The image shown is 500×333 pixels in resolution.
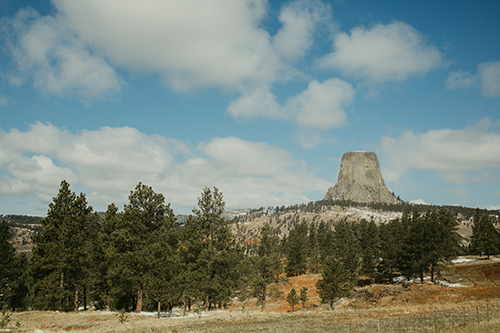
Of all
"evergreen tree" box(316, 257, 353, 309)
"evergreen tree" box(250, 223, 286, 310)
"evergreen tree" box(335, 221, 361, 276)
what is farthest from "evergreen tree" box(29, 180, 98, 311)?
"evergreen tree" box(335, 221, 361, 276)

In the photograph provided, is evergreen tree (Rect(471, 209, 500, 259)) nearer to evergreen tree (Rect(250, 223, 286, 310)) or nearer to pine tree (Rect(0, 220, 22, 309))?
evergreen tree (Rect(250, 223, 286, 310))

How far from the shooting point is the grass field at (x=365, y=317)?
21.2 meters

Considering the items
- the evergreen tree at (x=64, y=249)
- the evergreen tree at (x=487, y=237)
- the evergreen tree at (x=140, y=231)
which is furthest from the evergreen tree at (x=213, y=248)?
the evergreen tree at (x=487, y=237)

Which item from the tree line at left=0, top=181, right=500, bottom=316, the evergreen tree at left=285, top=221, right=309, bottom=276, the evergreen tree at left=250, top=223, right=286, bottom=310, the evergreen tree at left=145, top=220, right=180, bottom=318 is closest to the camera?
the evergreen tree at left=145, top=220, right=180, bottom=318

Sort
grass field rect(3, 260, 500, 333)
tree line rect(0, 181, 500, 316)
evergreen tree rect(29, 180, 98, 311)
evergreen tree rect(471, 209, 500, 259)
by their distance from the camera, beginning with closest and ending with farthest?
1. grass field rect(3, 260, 500, 333)
2. tree line rect(0, 181, 500, 316)
3. evergreen tree rect(29, 180, 98, 311)
4. evergreen tree rect(471, 209, 500, 259)

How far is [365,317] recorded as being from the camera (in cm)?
2791

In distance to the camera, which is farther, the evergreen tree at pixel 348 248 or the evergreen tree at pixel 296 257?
the evergreen tree at pixel 296 257

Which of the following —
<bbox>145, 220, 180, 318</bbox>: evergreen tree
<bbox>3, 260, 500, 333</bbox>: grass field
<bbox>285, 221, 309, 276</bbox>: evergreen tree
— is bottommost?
<bbox>285, 221, 309, 276</bbox>: evergreen tree

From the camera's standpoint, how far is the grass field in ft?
69.4

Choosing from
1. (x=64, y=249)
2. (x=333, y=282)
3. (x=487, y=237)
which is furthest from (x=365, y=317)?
(x=487, y=237)

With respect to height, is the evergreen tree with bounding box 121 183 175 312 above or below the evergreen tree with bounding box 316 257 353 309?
above

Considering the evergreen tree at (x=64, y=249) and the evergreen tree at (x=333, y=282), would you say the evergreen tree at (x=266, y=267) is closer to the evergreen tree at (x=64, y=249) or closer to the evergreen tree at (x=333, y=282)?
the evergreen tree at (x=333, y=282)

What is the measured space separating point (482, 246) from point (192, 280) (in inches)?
3222

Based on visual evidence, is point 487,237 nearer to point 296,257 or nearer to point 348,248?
point 348,248
